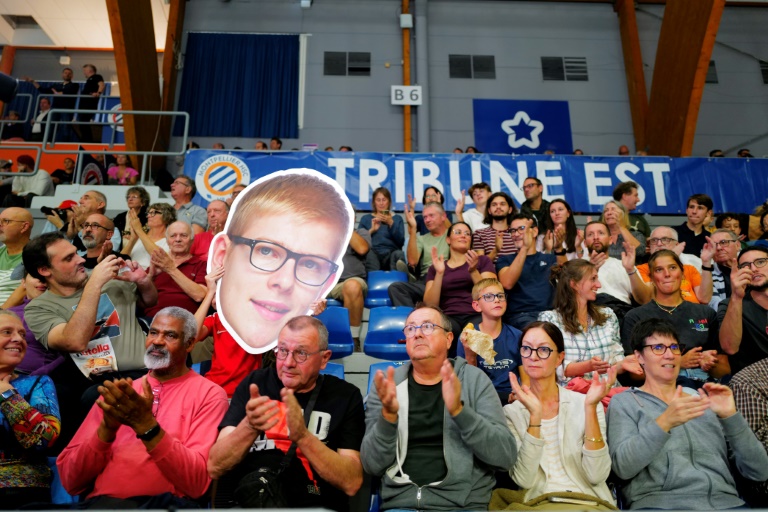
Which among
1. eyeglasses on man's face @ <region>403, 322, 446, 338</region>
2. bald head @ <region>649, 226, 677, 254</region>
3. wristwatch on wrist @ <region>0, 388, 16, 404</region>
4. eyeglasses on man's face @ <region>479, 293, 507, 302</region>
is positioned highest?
bald head @ <region>649, 226, 677, 254</region>

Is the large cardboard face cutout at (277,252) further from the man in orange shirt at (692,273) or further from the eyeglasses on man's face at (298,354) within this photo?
the man in orange shirt at (692,273)

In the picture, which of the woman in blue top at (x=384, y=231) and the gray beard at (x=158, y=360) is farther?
the woman in blue top at (x=384, y=231)

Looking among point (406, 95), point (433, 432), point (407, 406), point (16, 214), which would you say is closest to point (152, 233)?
point (16, 214)

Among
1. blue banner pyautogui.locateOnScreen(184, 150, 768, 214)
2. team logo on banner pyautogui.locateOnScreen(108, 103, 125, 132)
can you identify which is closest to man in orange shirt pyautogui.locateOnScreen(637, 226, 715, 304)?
blue banner pyautogui.locateOnScreen(184, 150, 768, 214)

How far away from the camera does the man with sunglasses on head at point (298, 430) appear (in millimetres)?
1976

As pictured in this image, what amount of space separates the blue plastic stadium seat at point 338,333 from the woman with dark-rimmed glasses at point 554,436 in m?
1.28

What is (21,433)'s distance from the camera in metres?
2.18

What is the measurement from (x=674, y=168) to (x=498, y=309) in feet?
15.7

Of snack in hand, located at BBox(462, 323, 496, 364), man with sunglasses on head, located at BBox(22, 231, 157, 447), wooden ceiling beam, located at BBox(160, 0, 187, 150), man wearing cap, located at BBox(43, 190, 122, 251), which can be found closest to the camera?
man with sunglasses on head, located at BBox(22, 231, 157, 447)

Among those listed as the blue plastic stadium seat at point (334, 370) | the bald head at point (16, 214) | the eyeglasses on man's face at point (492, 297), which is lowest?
the blue plastic stadium seat at point (334, 370)

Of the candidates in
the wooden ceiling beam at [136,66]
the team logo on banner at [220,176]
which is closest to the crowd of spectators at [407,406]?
the team logo on banner at [220,176]

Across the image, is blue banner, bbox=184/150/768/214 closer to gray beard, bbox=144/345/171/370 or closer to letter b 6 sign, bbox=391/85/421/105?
letter b 6 sign, bbox=391/85/421/105

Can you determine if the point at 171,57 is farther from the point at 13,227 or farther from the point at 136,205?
the point at 13,227

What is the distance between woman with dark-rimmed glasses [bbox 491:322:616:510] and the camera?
7.01ft
